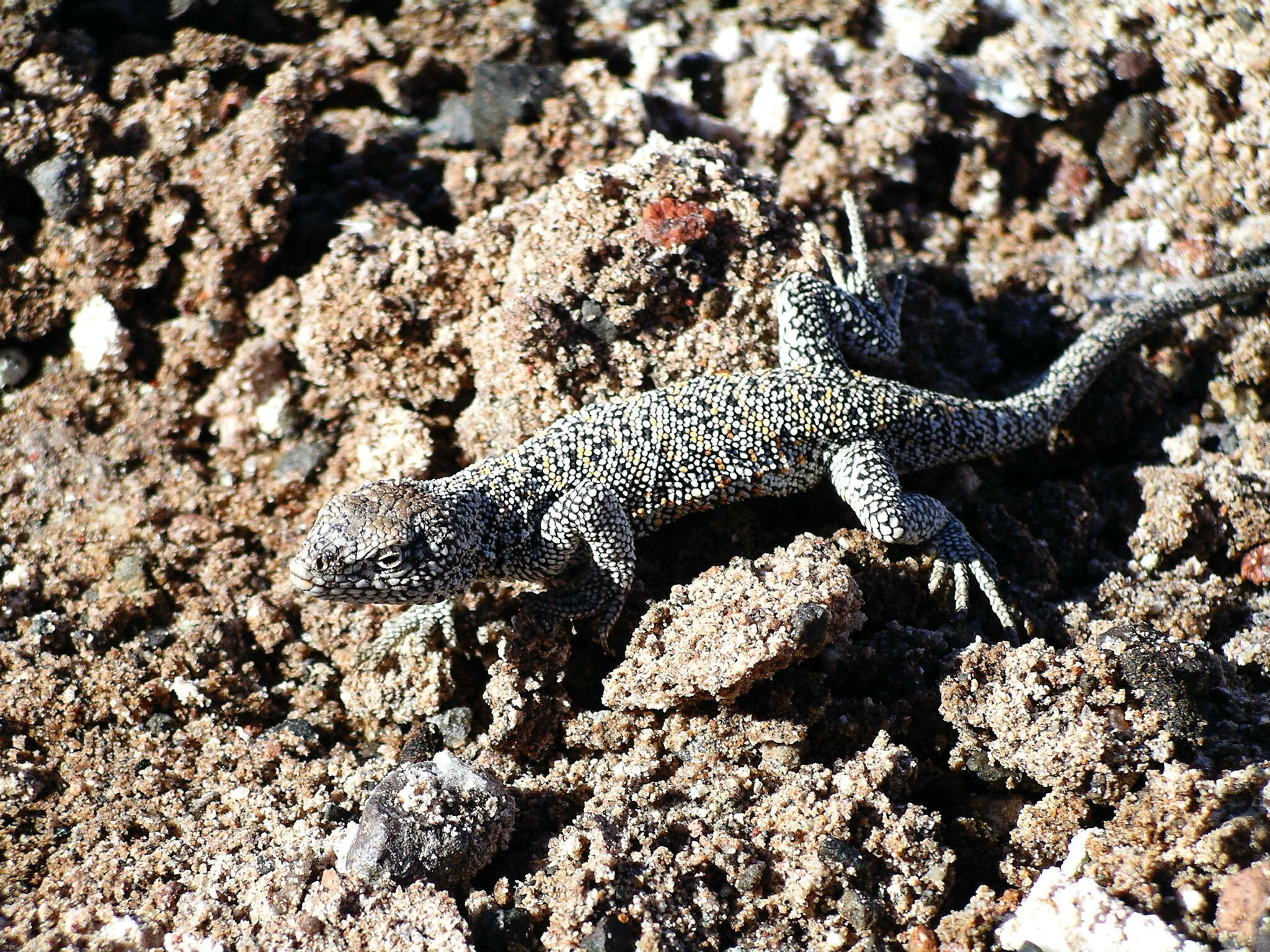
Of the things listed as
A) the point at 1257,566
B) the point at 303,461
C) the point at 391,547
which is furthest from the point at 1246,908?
the point at 303,461

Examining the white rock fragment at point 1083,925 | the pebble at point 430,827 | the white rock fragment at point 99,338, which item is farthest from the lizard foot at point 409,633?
the white rock fragment at point 1083,925

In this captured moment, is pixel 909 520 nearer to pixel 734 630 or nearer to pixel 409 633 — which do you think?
pixel 734 630

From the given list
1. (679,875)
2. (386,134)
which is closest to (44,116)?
(386,134)

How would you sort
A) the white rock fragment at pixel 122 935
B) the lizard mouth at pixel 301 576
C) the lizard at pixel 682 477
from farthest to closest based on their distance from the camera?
the lizard at pixel 682 477 → the lizard mouth at pixel 301 576 → the white rock fragment at pixel 122 935

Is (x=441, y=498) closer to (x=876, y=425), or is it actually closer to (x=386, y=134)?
(x=876, y=425)

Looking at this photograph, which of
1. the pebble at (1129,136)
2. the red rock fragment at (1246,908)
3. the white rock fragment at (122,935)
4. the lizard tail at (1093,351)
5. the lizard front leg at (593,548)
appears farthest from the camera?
the pebble at (1129,136)

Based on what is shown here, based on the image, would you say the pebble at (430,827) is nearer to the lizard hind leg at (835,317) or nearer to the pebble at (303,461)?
the pebble at (303,461)

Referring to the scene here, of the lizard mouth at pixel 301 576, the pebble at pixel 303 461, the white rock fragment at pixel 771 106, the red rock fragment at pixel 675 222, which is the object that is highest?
the white rock fragment at pixel 771 106

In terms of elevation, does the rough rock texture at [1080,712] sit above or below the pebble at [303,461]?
above
